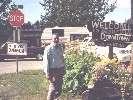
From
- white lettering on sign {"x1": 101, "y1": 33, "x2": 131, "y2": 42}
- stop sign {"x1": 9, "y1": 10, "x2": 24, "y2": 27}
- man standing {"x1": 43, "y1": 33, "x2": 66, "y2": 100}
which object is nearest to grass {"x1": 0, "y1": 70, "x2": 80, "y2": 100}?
man standing {"x1": 43, "y1": 33, "x2": 66, "y2": 100}

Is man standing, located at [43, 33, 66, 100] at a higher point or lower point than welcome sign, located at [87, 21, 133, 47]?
lower

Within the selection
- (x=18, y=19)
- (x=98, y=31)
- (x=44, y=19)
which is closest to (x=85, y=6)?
(x=44, y=19)

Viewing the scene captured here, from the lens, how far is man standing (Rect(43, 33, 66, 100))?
9191 millimetres

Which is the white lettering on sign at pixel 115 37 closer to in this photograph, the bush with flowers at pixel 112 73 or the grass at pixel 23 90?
the bush with flowers at pixel 112 73

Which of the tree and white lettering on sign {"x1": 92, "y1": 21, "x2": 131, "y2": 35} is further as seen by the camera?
the tree

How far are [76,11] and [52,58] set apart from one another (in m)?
34.8

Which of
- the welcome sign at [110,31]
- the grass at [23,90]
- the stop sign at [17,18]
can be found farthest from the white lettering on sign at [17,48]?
the welcome sign at [110,31]

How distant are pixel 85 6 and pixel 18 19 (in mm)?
27864

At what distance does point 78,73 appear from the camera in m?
11.0

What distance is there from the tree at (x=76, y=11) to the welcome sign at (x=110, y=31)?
111 ft

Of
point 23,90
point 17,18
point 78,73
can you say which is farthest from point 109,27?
point 17,18

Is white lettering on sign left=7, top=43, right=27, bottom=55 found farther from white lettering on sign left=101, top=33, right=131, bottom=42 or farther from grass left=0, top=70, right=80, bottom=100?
white lettering on sign left=101, top=33, right=131, bottom=42

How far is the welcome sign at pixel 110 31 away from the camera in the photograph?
900 centimetres

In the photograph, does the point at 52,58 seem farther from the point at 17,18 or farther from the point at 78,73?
the point at 17,18
